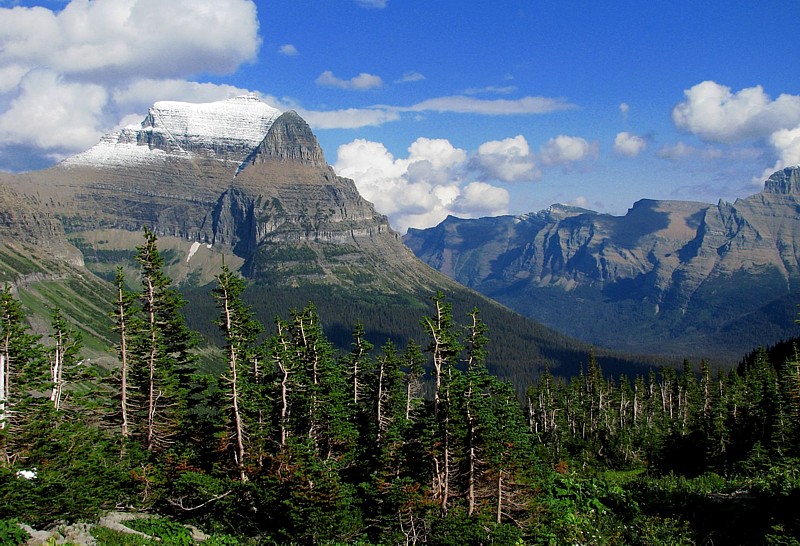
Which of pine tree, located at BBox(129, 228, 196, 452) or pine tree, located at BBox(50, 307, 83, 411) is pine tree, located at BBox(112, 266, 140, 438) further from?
pine tree, located at BBox(50, 307, 83, 411)

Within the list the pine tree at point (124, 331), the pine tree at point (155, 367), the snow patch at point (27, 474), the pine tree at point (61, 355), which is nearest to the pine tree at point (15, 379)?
the snow patch at point (27, 474)

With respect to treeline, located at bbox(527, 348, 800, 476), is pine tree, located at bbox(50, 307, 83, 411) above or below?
above

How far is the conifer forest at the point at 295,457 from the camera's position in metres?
34.1

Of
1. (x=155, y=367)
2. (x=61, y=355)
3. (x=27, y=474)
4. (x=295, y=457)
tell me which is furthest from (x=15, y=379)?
(x=295, y=457)

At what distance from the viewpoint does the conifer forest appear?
34125mm

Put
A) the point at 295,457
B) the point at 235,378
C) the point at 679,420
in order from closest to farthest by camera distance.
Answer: the point at 295,457, the point at 235,378, the point at 679,420

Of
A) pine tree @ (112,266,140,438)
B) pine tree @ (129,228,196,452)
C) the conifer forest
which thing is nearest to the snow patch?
the conifer forest

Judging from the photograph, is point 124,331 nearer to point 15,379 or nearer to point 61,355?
point 61,355

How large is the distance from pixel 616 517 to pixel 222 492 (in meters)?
Answer: 25.1

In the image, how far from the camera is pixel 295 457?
42031 mm

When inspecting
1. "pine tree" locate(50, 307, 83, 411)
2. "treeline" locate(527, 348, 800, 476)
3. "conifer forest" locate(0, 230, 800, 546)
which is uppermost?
"pine tree" locate(50, 307, 83, 411)

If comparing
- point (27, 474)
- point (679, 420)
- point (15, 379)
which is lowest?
point (679, 420)

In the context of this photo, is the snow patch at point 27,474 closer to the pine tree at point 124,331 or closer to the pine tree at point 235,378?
the pine tree at point 124,331

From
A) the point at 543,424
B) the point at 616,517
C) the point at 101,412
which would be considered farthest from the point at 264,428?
the point at 543,424
